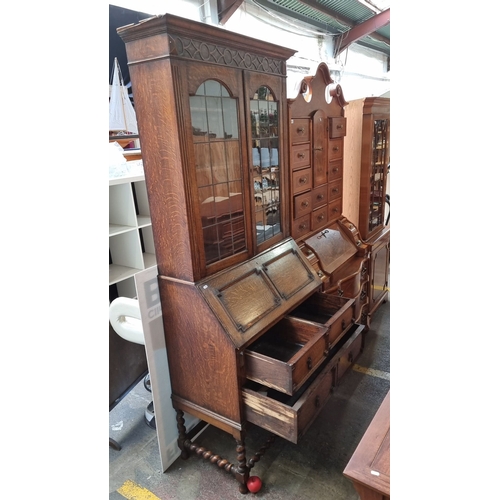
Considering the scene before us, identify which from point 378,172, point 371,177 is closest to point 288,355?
point 371,177

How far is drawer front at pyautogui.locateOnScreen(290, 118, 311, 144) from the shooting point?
2.11 metres

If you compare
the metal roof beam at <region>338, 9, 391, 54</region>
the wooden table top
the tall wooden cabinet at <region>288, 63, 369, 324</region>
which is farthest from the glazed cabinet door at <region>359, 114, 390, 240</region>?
the metal roof beam at <region>338, 9, 391, 54</region>

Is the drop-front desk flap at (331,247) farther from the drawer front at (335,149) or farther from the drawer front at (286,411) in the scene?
the drawer front at (286,411)

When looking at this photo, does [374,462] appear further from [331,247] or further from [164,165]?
[331,247]

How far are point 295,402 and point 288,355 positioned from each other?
0.29 m

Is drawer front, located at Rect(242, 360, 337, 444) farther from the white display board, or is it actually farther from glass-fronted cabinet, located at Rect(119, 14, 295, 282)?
glass-fronted cabinet, located at Rect(119, 14, 295, 282)

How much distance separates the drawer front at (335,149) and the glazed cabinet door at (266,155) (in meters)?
0.75

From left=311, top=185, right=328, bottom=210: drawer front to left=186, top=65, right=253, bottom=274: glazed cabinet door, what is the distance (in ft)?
2.73

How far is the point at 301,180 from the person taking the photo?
2.28 metres

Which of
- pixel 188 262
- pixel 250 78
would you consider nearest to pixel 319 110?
pixel 250 78

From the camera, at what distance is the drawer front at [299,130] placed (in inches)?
83.3
